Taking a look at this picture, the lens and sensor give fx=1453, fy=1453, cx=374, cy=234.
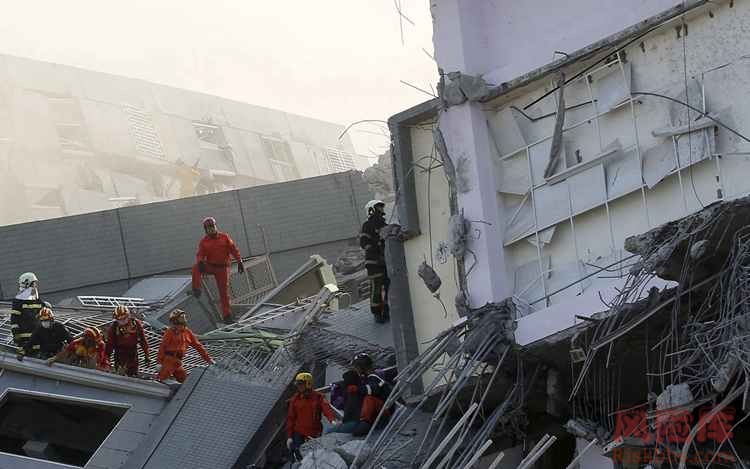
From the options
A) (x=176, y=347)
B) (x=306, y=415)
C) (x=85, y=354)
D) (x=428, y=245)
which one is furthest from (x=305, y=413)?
(x=85, y=354)

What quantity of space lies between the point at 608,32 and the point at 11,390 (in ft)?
23.9

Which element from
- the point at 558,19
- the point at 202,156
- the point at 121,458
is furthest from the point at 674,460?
the point at 202,156

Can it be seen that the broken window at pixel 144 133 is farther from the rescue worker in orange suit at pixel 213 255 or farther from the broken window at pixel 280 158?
the rescue worker in orange suit at pixel 213 255

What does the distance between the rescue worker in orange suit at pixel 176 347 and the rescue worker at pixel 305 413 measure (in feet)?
6.74

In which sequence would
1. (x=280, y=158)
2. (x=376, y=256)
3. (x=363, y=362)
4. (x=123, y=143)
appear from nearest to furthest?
(x=363, y=362), (x=376, y=256), (x=123, y=143), (x=280, y=158)

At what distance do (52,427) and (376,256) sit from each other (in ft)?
12.9

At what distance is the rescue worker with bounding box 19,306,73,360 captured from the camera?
1479cm

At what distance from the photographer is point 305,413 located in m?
12.6

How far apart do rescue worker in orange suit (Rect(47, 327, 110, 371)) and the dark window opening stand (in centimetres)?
39

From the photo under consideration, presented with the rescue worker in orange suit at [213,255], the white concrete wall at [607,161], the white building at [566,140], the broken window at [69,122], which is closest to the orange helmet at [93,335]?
the rescue worker in orange suit at [213,255]

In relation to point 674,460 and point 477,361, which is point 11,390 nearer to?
point 477,361

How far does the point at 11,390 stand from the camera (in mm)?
14625

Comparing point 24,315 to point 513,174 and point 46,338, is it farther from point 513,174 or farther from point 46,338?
point 513,174

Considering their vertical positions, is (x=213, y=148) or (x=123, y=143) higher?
(x=123, y=143)
